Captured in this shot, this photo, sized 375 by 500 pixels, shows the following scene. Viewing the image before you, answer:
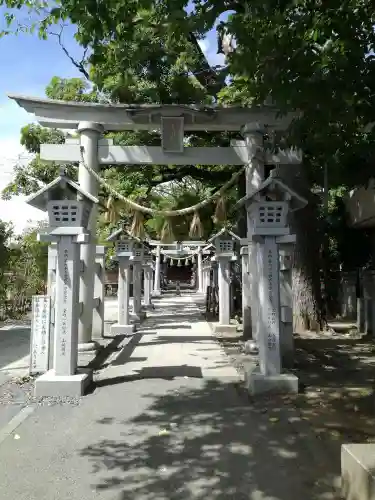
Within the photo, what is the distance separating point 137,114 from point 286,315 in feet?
15.8

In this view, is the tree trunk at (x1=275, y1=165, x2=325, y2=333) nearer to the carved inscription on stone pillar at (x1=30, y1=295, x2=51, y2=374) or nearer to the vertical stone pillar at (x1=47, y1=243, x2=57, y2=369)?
the vertical stone pillar at (x1=47, y1=243, x2=57, y2=369)

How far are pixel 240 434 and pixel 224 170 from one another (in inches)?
466

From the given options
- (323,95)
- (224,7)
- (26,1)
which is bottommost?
(323,95)

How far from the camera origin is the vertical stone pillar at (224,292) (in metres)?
14.2

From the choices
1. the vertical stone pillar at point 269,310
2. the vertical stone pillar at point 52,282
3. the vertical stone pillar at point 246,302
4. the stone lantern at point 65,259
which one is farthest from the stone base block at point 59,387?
the vertical stone pillar at point 246,302

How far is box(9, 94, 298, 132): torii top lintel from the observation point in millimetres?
9398

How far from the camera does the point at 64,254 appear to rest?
7.17 meters

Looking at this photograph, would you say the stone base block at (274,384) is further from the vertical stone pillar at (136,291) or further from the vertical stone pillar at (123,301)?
the vertical stone pillar at (136,291)

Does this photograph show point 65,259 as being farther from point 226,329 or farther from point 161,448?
point 226,329

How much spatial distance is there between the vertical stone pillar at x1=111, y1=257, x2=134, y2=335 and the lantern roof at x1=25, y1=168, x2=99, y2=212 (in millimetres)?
6828

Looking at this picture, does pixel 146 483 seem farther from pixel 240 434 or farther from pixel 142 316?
pixel 142 316

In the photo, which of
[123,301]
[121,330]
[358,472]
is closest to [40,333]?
[358,472]

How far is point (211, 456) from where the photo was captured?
185 inches

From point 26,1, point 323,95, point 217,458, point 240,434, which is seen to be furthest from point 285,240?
point 26,1
